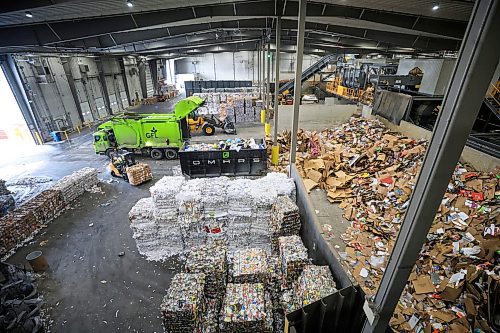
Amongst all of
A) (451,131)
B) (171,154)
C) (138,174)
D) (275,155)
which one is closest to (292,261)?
(451,131)

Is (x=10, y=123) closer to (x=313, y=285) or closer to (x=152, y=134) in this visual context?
(x=152, y=134)

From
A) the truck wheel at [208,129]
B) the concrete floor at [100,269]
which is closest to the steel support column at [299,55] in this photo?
the concrete floor at [100,269]

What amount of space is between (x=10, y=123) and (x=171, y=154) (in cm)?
1095

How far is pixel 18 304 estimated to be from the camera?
482 centimetres

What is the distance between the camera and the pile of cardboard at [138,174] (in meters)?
10.2

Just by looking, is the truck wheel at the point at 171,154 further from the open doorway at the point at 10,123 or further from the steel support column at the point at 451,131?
the steel support column at the point at 451,131

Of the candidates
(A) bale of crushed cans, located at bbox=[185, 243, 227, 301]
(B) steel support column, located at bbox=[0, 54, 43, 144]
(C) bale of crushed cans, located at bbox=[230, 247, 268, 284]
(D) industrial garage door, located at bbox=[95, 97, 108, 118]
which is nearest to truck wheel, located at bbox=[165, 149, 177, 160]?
(A) bale of crushed cans, located at bbox=[185, 243, 227, 301]

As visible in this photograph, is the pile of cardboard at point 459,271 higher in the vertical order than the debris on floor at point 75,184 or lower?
higher

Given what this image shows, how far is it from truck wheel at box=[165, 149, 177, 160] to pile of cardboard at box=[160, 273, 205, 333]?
31.2ft

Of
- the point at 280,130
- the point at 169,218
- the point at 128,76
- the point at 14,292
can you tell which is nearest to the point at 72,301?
the point at 14,292

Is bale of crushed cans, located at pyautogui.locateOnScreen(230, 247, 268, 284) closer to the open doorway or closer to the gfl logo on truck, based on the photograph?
the gfl logo on truck

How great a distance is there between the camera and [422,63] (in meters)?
14.4

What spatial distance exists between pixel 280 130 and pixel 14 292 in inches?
509

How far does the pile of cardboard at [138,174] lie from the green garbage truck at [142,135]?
2.51 meters
